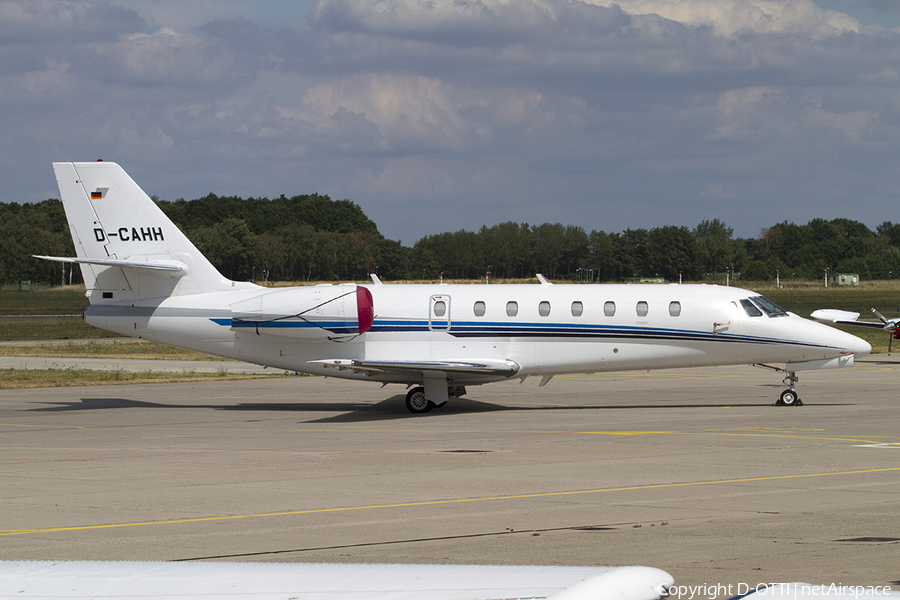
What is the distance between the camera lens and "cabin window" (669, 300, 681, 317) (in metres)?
23.8

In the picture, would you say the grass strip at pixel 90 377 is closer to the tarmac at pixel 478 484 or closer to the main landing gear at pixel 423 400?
the tarmac at pixel 478 484

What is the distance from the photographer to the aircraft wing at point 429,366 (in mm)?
22594

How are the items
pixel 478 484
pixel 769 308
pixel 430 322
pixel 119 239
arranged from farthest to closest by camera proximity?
pixel 119 239
pixel 769 308
pixel 430 322
pixel 478 484

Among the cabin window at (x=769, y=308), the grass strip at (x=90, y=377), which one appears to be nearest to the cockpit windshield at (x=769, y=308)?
the cabin window at (x=769, y=308)

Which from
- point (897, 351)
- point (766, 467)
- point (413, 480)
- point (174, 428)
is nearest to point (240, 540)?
point (413, 480)

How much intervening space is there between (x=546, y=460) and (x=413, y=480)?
2710mm

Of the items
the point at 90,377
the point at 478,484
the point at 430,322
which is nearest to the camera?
the point at 478,484

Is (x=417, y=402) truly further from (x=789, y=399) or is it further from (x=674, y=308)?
(x=789, y=399)

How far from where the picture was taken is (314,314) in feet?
78.0

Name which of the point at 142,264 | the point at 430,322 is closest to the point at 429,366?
the point at 430,322

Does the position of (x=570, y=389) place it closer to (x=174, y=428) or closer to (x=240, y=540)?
(x=174, y=428)

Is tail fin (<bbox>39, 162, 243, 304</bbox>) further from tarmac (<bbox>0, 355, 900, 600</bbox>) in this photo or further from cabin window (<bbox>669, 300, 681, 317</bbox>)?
cabin window (<bbox>669, 300, 681, 317</bbox>)

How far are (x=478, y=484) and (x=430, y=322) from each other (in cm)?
1096

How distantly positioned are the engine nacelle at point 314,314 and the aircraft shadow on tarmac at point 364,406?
6.93 ft
